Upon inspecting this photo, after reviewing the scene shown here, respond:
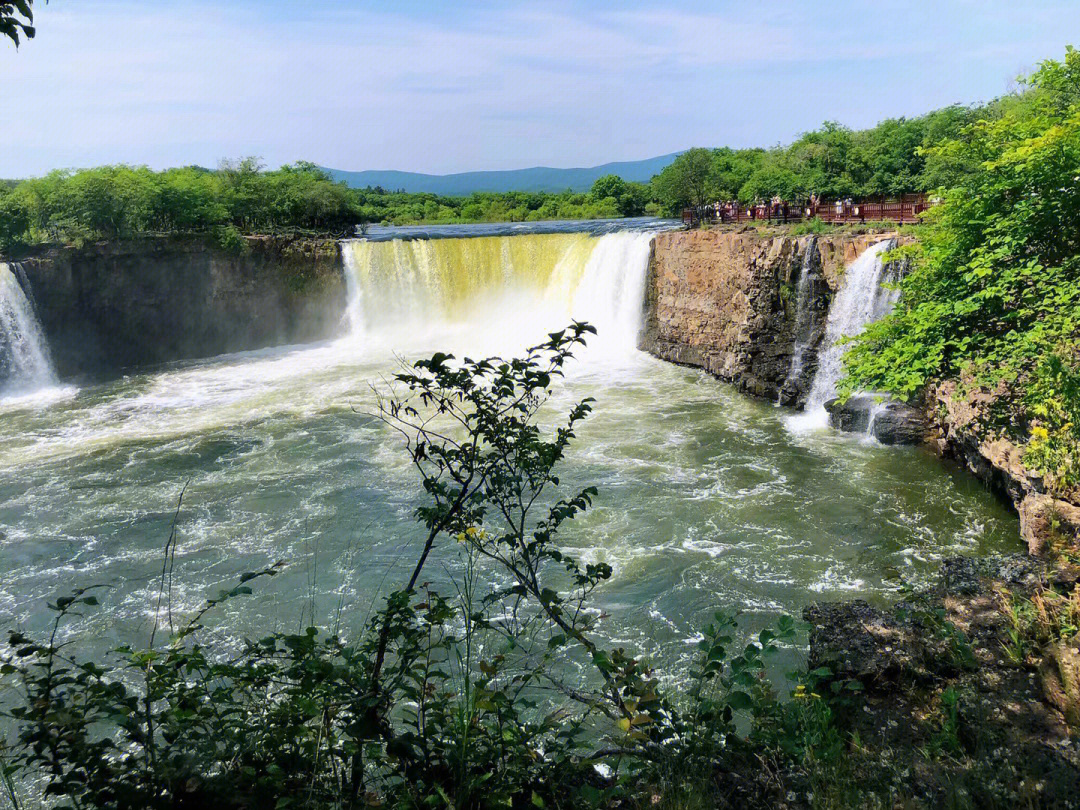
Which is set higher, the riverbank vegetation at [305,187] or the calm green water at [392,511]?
the riverbank vegetation at [305,187]

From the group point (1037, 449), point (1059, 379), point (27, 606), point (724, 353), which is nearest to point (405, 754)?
point (1059, 379)

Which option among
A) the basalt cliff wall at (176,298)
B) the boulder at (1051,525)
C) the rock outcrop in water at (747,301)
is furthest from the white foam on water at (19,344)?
the boulder at (1051,525)

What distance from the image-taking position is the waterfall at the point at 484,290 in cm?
2405

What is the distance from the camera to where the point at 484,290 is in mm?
26250

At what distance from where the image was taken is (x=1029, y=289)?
729 cm

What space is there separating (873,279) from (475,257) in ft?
48.4

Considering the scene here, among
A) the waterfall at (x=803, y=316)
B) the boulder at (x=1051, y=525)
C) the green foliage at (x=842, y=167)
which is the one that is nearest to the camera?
the boulder at (x=1051, y=525)

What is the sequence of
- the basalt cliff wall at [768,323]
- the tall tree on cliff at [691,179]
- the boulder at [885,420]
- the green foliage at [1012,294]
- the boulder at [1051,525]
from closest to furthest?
1. the green foliage at [1012,294]
2. the boulder at [1051,525]
3. the basalt cliff wall at [768,323]
4. the boulder at [885,420]
5. the tall tree on cliff at [691,179]

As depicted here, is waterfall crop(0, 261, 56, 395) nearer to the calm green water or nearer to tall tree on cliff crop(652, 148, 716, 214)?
the calm green water

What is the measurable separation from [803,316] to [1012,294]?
358 inches

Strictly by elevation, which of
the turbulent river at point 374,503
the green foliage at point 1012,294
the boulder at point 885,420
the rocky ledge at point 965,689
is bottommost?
the turbulent river at point 374,503

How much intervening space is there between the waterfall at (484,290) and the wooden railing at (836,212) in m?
2.95

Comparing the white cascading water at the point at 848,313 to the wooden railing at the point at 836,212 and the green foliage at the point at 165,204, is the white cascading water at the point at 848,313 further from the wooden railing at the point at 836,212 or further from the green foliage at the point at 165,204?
the green foliage at the point at 165,204

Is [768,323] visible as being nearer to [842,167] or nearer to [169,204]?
[842,167]
